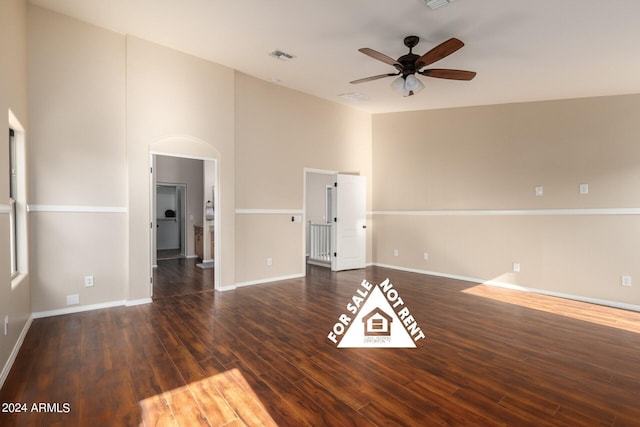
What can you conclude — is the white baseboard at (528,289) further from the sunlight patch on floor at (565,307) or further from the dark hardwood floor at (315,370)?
the dark hardwood floor at (315,370)

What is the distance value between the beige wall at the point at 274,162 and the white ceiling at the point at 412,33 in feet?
2.50

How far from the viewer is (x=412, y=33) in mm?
3537

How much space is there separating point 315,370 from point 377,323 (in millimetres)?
1224

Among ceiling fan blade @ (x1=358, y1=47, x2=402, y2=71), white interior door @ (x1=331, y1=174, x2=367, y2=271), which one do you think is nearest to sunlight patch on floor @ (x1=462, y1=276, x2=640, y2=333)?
white interior door @ (x1=331, y1=174, x2=367, y2=271)

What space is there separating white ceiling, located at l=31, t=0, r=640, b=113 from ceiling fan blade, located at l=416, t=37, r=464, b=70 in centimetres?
35

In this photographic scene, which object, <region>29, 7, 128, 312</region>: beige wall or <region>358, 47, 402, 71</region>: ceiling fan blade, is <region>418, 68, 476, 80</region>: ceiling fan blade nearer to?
<region>358, 47, 402, 71</region>: ceiling fan blade

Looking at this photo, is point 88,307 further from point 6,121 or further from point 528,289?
point 528,289

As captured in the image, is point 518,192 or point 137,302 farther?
point 518,192

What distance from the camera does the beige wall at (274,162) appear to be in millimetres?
5211

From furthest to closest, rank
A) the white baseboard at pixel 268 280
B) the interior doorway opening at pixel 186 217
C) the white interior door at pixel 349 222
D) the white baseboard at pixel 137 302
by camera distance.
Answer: the interior doorway opening at pixel 186 217 → the white interior door at pixel 349 222 → the white baseboard at pixel 268 280 → the white baseboard at pixel 137 302

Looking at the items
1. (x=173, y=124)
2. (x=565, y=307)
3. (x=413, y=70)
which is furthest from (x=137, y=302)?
(x=565, y=307)

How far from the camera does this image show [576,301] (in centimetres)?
457

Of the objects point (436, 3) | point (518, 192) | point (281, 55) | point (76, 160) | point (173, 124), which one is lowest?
point (518, 192)

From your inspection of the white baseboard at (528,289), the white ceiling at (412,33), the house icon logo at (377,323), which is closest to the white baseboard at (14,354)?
the house icon logo at (377,323)
